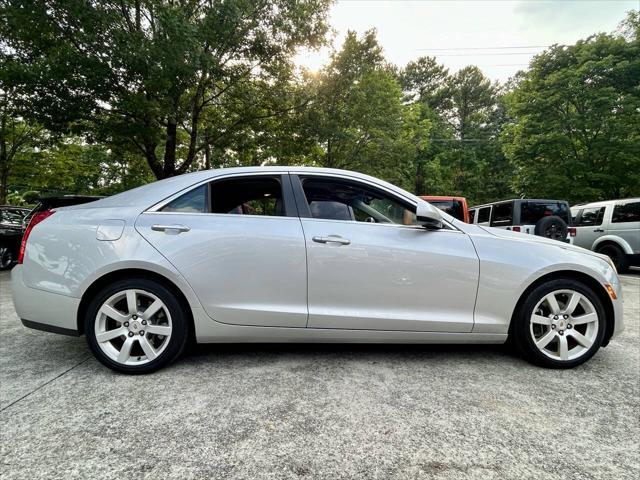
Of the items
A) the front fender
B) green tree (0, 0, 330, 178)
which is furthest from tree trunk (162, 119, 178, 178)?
the front fender

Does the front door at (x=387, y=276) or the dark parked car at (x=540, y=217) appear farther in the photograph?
the dark parked car at (x=540, y=217)

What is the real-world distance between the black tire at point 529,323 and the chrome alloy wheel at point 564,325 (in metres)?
0.02

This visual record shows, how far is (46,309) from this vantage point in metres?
2.46

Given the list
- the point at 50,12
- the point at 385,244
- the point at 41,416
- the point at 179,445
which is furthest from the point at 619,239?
the point at 50,12

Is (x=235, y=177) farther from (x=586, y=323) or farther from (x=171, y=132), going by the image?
(x=171, y=132)

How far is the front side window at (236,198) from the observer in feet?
8.54

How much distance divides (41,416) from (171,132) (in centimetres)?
997

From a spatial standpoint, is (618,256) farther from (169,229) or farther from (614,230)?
(169,229)

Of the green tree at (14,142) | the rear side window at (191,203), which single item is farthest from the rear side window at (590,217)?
the green tree at (14,142)

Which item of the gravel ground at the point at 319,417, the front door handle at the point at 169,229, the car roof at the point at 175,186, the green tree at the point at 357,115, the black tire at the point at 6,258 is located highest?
the green tree at the point at 357,115

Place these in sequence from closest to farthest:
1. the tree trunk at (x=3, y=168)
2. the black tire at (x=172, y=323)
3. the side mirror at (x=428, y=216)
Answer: the black tire at (x=172, y=323) → the side mirror at (x=428, y=216) → the tree trunk at (x=3, y=168)

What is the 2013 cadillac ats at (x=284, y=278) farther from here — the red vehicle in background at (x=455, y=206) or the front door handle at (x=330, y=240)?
the red vehicle in background at (x=455, y=206)

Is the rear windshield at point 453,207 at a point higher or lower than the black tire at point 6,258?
higher

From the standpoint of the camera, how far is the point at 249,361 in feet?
8.70
